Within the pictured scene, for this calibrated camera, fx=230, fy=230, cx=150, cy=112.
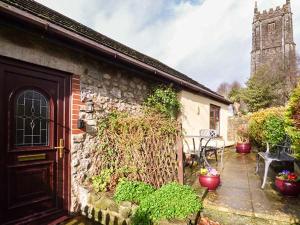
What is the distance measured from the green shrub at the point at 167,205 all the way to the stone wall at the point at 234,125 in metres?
11.5

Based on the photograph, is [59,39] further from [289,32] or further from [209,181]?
[289,32]

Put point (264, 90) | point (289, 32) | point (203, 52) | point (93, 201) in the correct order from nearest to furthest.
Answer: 1. point (93, 201)
2. point (264, 90)
3. point (203, 52)
4. point (289, 32)

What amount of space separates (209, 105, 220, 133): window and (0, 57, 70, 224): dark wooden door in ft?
27.8

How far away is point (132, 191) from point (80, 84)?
2271 mm

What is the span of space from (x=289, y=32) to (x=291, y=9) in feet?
16.0

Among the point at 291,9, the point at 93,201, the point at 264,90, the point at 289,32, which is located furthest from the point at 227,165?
the point at 291,9

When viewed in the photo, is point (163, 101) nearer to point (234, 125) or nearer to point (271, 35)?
point (234, 125)

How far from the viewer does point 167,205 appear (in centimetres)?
362

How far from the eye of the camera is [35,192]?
3.74 metres

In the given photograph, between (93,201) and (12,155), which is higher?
(12,155)

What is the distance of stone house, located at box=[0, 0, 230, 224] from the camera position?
3408 mm

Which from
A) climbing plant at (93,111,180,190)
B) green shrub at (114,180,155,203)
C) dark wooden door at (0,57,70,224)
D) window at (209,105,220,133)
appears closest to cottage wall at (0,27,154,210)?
dark wooden door at (0,57,70,224)

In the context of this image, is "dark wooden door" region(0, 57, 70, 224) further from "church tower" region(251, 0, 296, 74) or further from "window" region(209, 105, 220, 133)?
"church tower" region(251, 0, 296, 74)

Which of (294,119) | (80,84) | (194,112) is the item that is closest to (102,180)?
(80,84)
